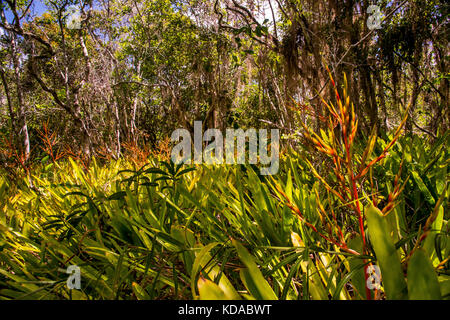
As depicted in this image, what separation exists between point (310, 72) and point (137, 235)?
3615 mm

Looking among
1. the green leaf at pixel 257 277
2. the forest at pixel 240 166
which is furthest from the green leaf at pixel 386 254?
the green leaf at pixel 257 277

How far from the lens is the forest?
2.05 feet

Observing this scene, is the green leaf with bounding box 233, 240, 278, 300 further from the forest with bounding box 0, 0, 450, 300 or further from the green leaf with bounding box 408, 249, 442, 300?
the green leaf with bounding box 408, 249, 442, 300

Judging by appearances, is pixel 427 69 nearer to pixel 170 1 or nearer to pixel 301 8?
pixel 301 8

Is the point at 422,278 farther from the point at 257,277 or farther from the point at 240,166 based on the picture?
the point at 240,166

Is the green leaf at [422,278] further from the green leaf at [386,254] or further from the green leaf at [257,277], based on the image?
the green leaf at [257,277]

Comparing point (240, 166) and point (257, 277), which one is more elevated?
point (240, 166)

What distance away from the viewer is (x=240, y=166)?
2.11 metres

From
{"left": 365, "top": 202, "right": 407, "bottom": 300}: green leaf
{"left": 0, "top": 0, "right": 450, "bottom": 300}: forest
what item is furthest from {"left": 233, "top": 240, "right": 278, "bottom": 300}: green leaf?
{"left": 365, "top": 202, "right": 407, "bottom": 300}: green leaf

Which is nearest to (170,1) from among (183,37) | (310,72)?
(183,37)

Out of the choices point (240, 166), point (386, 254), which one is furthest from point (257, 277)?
point (240, 166)

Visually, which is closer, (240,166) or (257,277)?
(257,277)

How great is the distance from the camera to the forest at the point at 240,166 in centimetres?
63
